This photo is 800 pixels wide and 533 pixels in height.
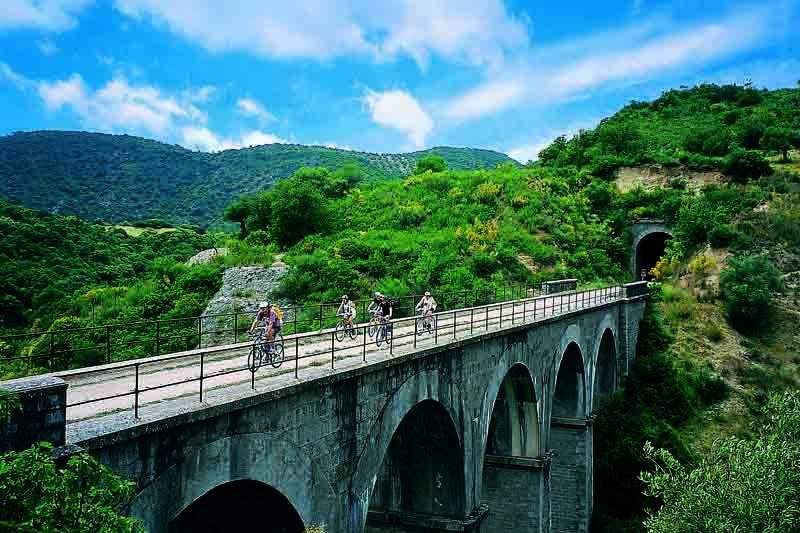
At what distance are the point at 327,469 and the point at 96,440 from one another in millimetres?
4604

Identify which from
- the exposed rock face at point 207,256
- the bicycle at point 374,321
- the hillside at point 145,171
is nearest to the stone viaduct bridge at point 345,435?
the bicycle at point 374,321

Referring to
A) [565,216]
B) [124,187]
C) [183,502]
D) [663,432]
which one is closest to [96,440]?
[183,502]

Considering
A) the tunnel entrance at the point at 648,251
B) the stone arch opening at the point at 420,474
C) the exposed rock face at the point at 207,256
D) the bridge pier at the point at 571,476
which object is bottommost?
the bridge pier at the point at 571,476

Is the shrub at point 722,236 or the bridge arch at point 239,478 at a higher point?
the shrub at point 722,236

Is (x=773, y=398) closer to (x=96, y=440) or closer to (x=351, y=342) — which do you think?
(x=351, y=342)

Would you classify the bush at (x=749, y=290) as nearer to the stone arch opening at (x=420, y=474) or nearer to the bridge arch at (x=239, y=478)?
the stone arch opening at (x=420, y=474)

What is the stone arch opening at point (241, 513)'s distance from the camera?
9.52 m

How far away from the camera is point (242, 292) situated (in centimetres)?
3784

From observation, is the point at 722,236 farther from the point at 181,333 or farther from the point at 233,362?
the point at 233,362

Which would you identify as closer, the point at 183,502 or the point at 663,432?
the point at 183,502

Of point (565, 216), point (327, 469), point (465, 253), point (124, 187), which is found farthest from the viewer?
point (124, 187)

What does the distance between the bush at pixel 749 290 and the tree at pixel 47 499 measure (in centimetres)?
4344

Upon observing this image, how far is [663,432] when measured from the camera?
1248 inches

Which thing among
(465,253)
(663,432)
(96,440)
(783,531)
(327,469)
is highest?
(465,253)
